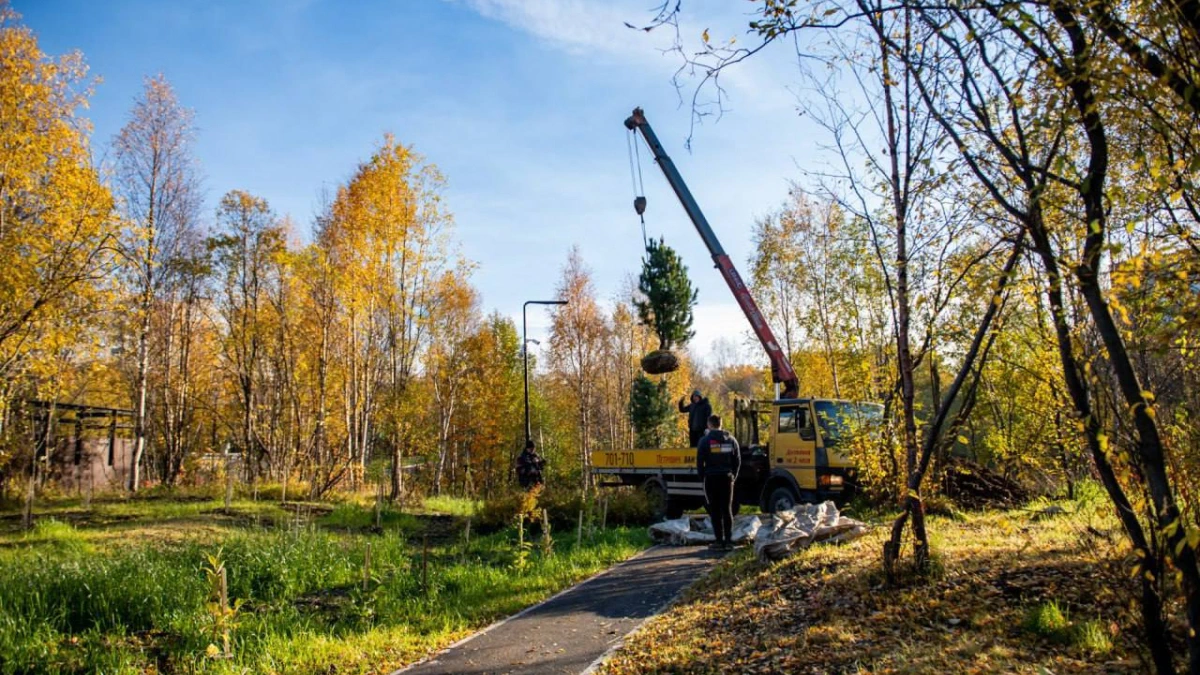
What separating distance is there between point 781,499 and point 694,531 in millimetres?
2079

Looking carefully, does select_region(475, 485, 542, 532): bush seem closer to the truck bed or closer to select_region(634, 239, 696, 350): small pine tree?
the truck bed

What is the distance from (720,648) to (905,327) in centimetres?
318

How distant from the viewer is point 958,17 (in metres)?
3.54

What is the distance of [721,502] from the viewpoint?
396 inches

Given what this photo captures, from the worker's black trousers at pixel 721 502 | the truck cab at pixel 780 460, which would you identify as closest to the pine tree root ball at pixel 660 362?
the truck cab at pixel 780 460

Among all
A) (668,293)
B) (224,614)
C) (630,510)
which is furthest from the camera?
(668,293)

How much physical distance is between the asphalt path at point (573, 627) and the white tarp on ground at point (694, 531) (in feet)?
4.52

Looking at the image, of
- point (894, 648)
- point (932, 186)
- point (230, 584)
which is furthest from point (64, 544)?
point (932, 186)

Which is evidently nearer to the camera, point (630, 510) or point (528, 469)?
point (630, 510)

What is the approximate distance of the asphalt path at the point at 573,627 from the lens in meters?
5.36

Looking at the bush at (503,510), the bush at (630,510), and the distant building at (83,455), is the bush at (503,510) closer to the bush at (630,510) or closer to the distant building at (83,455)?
the bush at (630,510)

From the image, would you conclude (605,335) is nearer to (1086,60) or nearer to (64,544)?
(64,544)

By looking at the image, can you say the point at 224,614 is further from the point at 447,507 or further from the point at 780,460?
the point at 447,507

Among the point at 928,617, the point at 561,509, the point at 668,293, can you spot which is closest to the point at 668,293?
the point at 668,293
